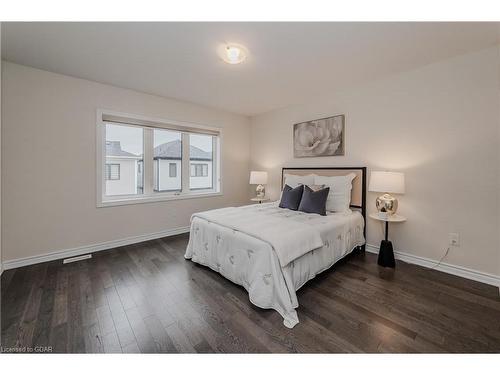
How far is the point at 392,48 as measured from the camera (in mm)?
2033

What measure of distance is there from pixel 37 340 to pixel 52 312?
33cm

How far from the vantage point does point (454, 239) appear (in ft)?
7.44

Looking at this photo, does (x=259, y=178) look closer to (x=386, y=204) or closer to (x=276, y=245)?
(x=386, y=204)

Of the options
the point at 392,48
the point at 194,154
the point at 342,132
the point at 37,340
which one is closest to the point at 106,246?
the point at 37,340

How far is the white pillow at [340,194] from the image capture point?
2820 millimetres

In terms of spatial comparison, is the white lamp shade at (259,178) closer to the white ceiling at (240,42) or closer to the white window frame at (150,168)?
the white window frame at (150,168)

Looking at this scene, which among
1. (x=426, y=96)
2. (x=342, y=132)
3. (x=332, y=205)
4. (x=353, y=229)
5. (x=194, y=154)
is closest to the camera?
(x=426, y=96)

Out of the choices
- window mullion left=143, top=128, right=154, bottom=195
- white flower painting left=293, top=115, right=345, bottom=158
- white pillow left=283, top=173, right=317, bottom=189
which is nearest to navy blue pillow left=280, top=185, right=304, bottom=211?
white pillow left=283, top=173, right=317, bottom=189

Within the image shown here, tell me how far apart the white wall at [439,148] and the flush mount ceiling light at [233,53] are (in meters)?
1.78

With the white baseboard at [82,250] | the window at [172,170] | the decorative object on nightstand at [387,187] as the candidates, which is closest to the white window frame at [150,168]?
the window at [172,170]

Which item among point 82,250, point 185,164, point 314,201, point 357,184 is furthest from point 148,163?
point 357,184

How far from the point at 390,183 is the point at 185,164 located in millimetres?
3166

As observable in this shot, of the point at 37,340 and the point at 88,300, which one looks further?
the point at 88,300
